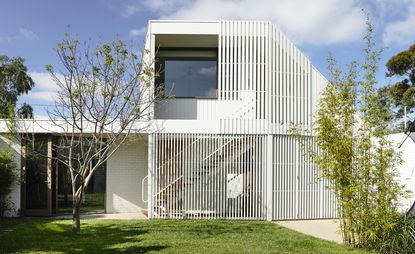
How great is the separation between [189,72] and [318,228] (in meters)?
7.48

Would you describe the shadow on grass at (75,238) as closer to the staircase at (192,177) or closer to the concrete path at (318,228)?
the staircase at (192,177)

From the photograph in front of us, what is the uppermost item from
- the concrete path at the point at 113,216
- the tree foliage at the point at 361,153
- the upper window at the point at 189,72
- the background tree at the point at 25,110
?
the upper window at the point at 189,72

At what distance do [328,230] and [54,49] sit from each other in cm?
922

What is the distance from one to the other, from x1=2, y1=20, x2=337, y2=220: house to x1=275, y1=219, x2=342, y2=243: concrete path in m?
0.57

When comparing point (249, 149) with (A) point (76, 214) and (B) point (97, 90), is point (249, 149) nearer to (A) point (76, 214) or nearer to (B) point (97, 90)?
(B) point (97, 90)

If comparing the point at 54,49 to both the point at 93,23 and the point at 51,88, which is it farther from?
the point at 93,23

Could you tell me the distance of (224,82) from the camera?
13.2 m

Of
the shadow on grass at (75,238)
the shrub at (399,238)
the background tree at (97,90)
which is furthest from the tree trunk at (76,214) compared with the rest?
the shrub at (399,238)

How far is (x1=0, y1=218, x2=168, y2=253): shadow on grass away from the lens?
807cm

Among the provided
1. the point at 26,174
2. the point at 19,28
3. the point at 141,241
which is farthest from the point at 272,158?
the point at 19,28

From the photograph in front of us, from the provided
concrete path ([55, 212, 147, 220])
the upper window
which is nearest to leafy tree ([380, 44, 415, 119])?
the upper window

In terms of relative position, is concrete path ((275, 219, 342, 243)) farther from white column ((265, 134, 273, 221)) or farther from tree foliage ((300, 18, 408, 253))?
tree foliage ((300, 18, 408, 253))

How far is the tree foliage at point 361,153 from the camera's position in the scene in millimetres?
8133

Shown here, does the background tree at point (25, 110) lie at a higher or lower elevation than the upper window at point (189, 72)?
lower
